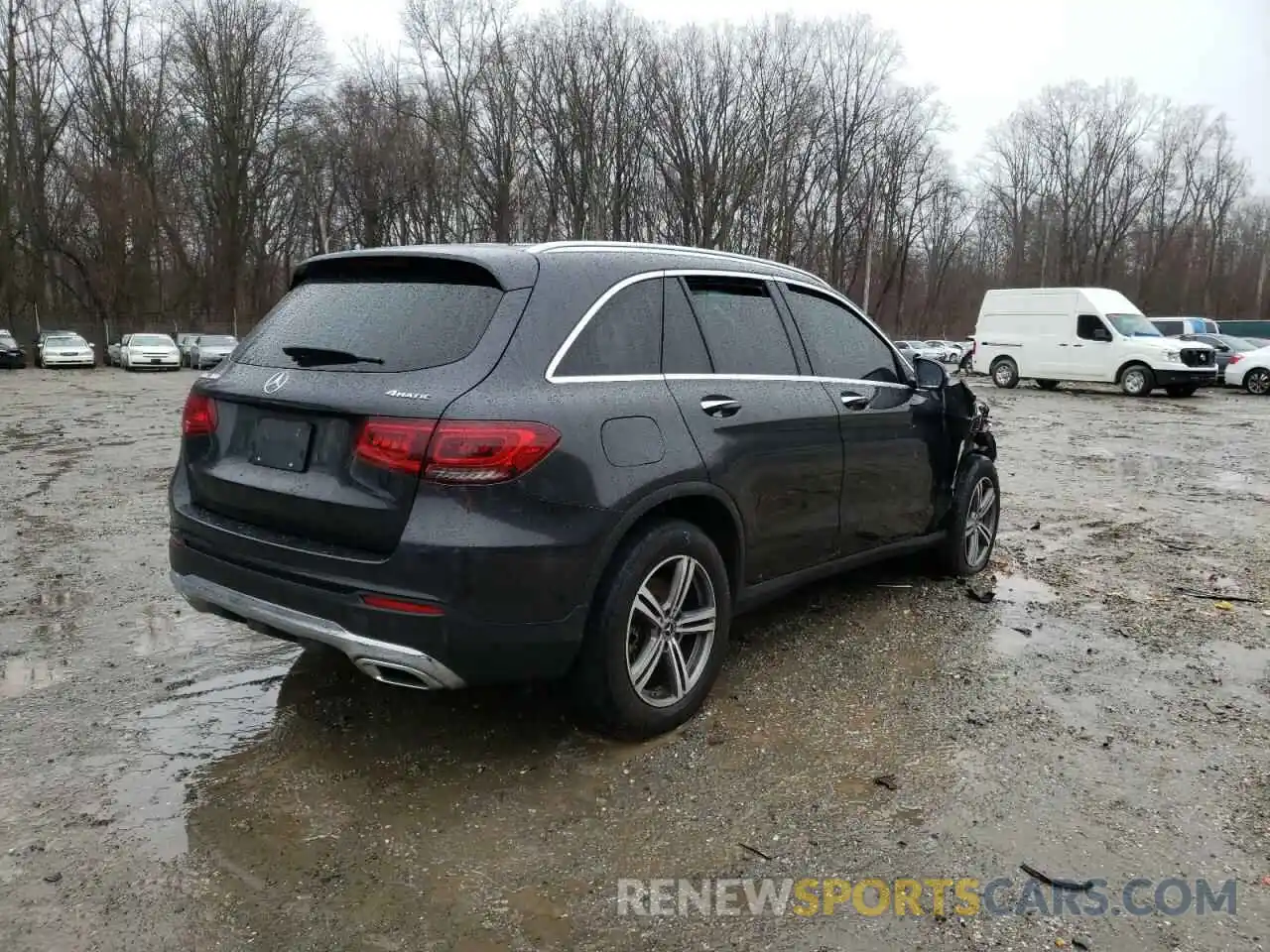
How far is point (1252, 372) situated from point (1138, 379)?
14.5 feet

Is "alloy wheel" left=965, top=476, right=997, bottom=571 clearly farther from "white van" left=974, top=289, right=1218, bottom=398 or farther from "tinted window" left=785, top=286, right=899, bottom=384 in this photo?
"white van" left=974, top=289, right=1218, bottom=398

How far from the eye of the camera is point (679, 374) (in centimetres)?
353

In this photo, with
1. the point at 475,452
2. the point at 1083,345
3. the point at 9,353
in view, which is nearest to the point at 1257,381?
the point at 1083,345

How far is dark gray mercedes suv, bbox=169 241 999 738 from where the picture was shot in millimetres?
2854

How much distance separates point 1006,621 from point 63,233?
165ft

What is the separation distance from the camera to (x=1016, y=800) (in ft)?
10.1

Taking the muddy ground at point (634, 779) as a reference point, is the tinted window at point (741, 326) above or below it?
above

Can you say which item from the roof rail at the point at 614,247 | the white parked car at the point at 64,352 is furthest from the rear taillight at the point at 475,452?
the white parked car at the point at 64,352

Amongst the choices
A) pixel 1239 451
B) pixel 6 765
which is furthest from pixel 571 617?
pixel 1239 451

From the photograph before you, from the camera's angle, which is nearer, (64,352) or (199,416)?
(199,416)

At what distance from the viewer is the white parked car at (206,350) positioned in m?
35.5

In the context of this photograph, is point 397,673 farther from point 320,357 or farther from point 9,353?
point 9,353

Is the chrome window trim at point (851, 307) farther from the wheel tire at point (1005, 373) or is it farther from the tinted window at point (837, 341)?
the wheel tire at point (1005, 373)

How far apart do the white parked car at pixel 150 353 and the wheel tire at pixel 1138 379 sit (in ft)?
105
